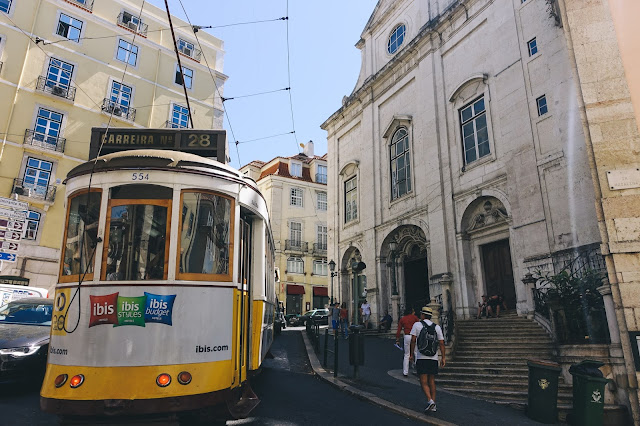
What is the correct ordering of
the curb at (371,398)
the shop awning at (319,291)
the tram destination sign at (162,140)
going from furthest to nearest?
the shop awning at (319,291), the curb at (371,398), the tram destination sign at (162,140)

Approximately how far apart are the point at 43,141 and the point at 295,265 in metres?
21.7

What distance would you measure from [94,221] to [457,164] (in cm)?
1405

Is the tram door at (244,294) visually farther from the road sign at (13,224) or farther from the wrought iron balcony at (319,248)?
the wrought iron balcony at (319,248)

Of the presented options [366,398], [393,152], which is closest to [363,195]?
[393,152]

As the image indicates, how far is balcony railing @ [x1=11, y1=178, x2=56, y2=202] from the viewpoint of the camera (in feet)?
58.0

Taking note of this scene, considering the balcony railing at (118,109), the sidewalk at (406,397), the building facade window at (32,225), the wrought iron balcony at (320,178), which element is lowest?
the sidewalk at (406,397)

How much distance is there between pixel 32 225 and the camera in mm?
17906

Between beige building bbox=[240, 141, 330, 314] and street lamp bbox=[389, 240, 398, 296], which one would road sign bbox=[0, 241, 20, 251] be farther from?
beige building bbox=[240, 141, 330, 314]

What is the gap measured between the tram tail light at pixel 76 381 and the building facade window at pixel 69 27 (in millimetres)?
21908

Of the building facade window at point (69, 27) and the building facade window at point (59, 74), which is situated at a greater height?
the building facade window at point (69, 27)

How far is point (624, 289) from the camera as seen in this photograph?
21.2 feet

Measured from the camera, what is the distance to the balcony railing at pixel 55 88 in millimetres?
19188

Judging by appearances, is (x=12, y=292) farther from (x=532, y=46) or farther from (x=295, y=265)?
(x=295, y=265)

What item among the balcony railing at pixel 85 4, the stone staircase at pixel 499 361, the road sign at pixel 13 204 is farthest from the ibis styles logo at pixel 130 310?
the balcony railing at pixel 85 4
